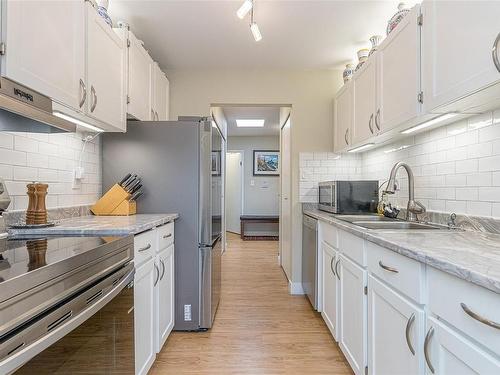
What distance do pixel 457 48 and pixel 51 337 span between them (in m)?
1.70

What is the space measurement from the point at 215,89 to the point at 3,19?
221cm

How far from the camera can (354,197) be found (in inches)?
101

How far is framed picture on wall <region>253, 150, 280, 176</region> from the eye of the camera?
716cm

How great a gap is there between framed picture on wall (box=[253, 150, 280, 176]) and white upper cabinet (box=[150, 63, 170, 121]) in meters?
4.20

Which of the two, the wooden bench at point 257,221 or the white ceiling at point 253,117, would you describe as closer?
the white ceiling at point 253,117

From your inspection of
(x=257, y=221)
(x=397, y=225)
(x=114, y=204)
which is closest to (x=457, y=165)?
(x=397, y=225)

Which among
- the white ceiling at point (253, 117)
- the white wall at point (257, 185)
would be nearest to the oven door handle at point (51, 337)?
the white ceiling at point (253, 117)

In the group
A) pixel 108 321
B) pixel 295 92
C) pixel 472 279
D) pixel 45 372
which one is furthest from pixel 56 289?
pixel 295 92

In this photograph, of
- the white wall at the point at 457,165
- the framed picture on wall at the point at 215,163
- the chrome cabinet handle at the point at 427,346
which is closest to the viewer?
the chrome cabinet handle at the point at 427,346

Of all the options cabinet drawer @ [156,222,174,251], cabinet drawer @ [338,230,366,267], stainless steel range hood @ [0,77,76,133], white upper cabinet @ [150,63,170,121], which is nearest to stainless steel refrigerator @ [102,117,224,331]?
cabinet drawer @ [156,222,174,251]

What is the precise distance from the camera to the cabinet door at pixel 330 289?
206 centimetres

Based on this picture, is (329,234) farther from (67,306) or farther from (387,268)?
(67,306)

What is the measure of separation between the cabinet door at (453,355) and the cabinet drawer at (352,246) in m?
0.58

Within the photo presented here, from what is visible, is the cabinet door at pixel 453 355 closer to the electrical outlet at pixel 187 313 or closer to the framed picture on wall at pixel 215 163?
the electrical outlet at pixel 187 313
